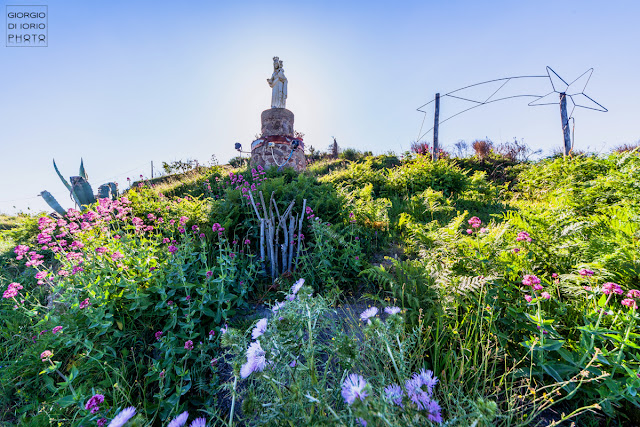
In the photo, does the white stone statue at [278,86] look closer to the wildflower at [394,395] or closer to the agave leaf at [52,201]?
the agave leaf at [52,201]

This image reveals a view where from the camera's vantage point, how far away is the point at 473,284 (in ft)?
6.15

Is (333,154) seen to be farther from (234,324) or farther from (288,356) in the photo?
(288,356)

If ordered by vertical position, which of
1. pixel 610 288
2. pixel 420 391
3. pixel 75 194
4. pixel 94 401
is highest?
pixel 75 194

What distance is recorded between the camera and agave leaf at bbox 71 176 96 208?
20.8 feet

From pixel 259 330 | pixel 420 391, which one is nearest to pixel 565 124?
pixel 420 391

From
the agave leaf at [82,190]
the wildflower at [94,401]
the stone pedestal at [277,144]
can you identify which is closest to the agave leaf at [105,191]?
the agave leaf at [82,190]

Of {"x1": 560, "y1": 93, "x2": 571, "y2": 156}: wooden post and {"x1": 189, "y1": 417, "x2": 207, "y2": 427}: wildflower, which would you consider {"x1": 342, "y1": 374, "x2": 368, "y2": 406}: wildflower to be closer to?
{"x1": 189, "y1": 417, "x2": 207, "y2": 427}: wildflower

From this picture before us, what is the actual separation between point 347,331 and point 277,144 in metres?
6.54

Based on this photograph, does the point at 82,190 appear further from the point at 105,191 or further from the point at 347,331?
the point at 347,331

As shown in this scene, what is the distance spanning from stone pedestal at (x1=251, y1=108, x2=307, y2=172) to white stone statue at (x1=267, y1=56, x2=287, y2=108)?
0.40m

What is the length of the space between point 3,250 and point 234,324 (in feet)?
21.3

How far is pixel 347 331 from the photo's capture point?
216cm

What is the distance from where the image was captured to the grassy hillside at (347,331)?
113 cm

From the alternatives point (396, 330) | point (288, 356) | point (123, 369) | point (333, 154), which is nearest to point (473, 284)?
point (396, 330)
